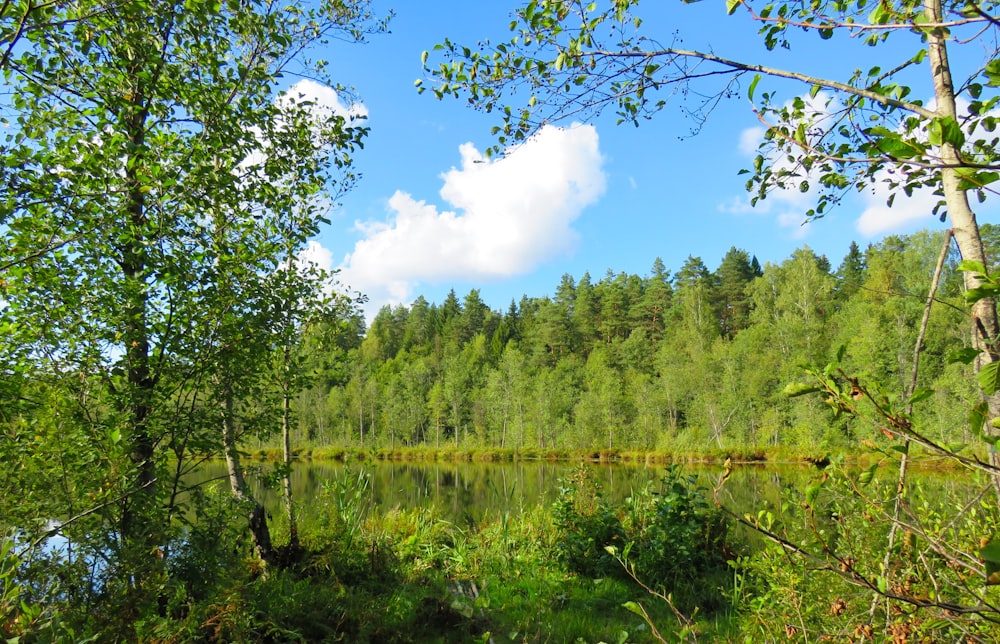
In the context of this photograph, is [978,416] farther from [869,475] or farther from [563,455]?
[563,455]

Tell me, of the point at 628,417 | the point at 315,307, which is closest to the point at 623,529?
the point at 315,307

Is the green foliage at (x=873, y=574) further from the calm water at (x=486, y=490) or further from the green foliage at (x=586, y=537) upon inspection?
the calm water at (x=486, y=490)

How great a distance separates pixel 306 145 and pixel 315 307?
243 cm

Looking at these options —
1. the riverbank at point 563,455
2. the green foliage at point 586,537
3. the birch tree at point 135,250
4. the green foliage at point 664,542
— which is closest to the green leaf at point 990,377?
the birch tree at point 135,250

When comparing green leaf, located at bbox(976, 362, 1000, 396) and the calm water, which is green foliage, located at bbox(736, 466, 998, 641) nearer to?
green leaf, located at bbox(976, 362, 1000, 396)

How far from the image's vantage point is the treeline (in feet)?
95.1

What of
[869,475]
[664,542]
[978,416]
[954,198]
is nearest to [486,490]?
[664,542]

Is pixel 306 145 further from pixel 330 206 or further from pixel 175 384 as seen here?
pixel 330 206

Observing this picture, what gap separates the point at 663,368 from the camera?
39375mm

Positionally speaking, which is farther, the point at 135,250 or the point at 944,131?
the point at 135,250

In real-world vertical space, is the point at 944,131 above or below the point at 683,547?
above

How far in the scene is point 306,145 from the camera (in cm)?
448

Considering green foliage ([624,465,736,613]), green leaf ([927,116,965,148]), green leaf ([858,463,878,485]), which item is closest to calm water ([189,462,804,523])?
green foliage ([624,465,736,613])

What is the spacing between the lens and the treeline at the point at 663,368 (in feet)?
95.1
